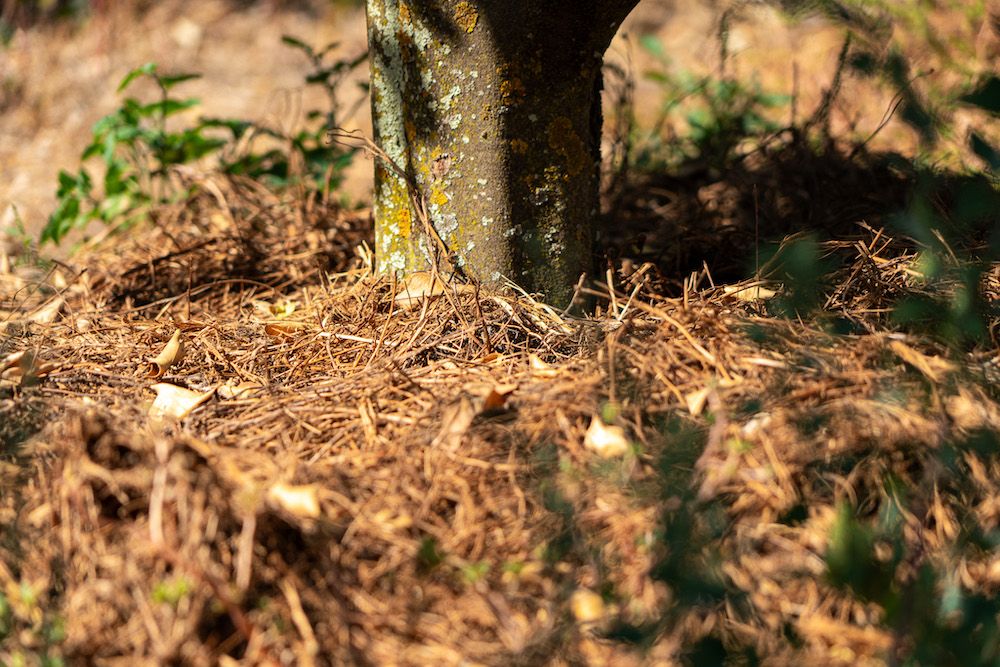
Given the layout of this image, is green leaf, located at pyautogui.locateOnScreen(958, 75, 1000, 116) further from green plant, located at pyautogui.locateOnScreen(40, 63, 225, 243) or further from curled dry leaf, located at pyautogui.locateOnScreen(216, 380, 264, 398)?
green plant, located at pyautogui.locateOnScreen(40, 63, 225, 243)

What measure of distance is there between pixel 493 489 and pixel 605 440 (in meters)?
0.22

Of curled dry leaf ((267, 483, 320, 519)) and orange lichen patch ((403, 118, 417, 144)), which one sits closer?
curled dry leaf ((267, 483, 320, 519))

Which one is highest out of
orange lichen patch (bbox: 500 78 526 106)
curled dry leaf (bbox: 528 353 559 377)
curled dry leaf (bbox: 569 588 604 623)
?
Answer: orange lichen patch (bbox: 500 78 526 106)

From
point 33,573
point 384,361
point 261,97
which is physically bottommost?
point 33,573

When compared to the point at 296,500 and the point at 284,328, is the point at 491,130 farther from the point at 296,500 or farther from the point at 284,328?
the point at 296,500

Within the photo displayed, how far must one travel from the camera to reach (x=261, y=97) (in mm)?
4742

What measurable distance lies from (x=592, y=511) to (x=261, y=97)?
12.4ft

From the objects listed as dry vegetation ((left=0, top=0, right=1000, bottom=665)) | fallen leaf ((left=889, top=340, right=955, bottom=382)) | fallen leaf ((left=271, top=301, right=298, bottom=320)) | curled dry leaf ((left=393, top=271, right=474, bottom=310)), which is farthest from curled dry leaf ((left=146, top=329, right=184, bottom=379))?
fallen leaf ((left=889, top=340, right=955, bottom=382))

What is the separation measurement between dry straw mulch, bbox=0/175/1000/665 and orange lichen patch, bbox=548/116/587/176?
1.29ft

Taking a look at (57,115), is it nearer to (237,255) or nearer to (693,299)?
(237,255)

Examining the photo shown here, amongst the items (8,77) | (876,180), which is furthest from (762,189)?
(8,77)

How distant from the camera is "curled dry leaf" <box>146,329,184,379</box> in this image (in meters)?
2.12

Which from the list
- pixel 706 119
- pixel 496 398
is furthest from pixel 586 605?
pixel 706 119

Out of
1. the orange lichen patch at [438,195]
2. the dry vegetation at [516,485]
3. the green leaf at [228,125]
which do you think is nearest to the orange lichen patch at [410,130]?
the orange lichen patch at [438,195]
